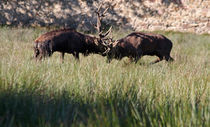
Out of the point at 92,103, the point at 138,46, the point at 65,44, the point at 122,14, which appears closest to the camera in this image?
the point at 92,103

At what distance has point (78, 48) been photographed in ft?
21.4

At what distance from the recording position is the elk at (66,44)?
5891 mm

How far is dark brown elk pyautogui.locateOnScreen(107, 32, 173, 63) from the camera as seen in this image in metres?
Result: 6.63

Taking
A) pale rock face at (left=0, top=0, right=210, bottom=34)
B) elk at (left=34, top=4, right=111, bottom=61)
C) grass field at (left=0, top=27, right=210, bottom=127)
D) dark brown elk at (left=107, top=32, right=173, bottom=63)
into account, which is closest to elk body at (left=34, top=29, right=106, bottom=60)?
elk at (left=34, top=4, right=111, bottom=61)

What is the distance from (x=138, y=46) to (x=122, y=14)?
9413 millimetres

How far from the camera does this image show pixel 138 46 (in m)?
6.67

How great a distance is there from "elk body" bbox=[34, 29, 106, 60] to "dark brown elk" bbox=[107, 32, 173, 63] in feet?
1.08

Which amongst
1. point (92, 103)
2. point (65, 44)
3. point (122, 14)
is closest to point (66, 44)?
point (65, 44)

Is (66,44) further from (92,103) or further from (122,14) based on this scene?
(122,14)

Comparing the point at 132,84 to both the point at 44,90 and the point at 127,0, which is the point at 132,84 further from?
the point at 127,0

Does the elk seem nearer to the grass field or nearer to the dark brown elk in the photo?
the dark brown elk

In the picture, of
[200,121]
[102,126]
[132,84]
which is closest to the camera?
[102,126]

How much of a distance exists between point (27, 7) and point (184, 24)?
852cm

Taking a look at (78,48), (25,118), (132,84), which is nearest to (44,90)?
(25,118)
